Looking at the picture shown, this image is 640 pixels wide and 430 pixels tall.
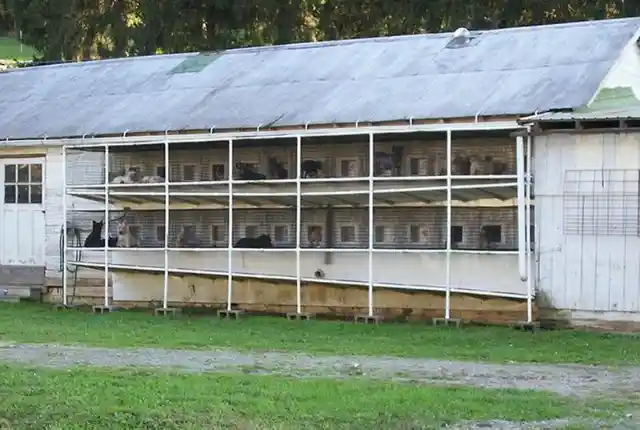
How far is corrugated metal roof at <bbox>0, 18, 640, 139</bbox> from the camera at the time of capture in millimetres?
20047

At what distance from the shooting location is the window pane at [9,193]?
25.1 metres

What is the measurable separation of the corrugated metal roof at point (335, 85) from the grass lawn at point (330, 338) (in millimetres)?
3498

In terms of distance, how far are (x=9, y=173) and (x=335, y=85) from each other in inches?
288

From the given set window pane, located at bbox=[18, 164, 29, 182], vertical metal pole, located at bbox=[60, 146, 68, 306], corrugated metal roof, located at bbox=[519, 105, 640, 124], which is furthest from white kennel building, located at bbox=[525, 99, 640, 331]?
window pane, located at bbox=[18, 164, 29, 182]

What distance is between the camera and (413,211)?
20938 millimetres

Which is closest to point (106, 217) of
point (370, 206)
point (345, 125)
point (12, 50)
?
point (345, 125)

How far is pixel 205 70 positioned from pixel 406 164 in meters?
A: 5.93

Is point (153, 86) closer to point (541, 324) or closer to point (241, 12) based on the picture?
point (541, 324)

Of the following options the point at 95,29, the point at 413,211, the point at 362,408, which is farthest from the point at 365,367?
the point at 95,29

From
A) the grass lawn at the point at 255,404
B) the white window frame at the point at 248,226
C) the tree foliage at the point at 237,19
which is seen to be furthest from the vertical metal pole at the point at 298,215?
the tree foliage at the point at 237,19

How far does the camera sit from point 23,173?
24.9 metres

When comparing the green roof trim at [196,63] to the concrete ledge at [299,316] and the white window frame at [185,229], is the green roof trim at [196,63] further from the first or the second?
the concrete ledge at [299,316]

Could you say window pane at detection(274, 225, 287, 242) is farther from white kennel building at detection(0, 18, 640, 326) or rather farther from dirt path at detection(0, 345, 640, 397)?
dirt path at detection(0, 345, 640, 397)

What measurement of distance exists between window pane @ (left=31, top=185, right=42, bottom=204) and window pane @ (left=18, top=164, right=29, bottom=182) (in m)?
0.25
